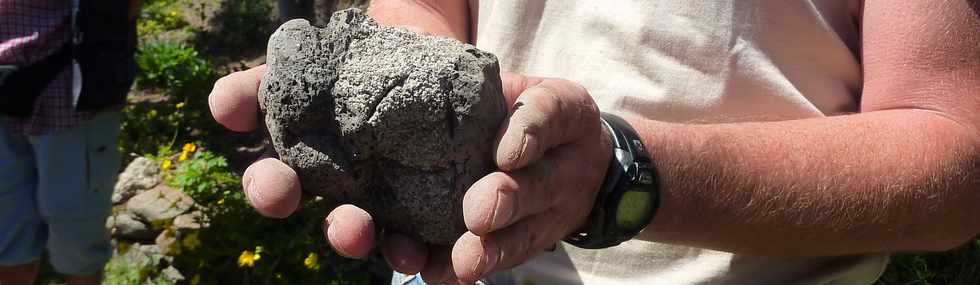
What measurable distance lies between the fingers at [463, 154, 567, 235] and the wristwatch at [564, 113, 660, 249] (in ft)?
0.44

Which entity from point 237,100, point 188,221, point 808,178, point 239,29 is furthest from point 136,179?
point 808,178

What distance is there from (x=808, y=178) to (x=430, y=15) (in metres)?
0.98

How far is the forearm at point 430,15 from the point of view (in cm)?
203

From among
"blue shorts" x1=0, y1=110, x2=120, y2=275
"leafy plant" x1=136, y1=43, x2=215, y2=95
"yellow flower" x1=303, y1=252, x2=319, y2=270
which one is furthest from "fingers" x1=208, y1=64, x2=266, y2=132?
"leafy plant" x1=136, y1=43, x2=215, y2=95

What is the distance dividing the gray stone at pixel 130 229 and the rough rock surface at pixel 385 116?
3.38 m

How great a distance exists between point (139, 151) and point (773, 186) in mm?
4822

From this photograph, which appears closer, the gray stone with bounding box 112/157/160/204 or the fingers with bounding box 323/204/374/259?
the fingers with bounding box 323/204/374/259

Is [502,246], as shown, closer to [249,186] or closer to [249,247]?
[249,186]

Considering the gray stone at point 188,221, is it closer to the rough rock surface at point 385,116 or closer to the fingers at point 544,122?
the rough rock surface at point 385,116

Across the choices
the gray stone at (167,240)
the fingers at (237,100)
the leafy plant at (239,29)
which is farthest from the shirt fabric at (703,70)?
the leafy plant at (239,29)

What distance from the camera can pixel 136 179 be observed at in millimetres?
5035

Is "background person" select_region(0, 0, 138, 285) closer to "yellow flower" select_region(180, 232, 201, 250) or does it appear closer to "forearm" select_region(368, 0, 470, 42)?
"yellow flower" select_region(180, 232, 201, 250)

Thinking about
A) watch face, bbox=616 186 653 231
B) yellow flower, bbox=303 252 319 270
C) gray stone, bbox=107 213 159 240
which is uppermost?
watch face, bbox=616 186 653 231

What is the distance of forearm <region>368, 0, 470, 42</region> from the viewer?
203 cm
